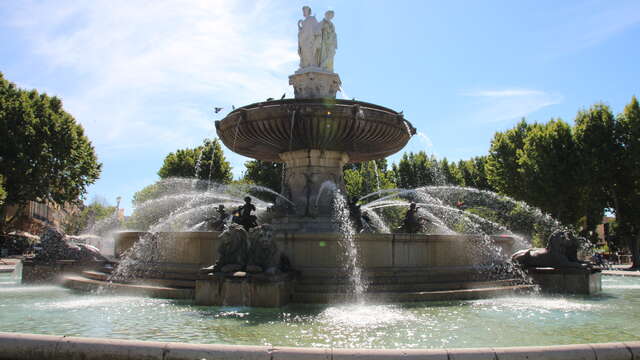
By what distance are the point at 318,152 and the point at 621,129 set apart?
71.0ft

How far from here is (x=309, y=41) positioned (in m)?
15.3

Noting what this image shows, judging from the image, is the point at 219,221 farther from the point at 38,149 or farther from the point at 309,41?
the point at 38,149

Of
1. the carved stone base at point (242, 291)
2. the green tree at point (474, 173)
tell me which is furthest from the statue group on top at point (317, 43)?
the green tree at point (474, 173)

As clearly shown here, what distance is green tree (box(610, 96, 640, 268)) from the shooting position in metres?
26.8

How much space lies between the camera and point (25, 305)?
827 centimetres

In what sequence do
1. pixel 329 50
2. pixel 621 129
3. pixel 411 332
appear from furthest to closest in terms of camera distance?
pixel 621 129 < pixel 329 50 < pixel 411 332

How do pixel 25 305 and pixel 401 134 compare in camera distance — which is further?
pixel 401 134

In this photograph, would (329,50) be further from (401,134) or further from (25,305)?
(25,305)

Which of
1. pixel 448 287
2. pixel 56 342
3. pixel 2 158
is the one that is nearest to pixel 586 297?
pixel 448 287

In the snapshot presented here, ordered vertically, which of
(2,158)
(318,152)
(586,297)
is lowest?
(586,297)

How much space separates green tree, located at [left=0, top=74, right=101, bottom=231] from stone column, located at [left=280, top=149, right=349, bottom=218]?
60.5ft

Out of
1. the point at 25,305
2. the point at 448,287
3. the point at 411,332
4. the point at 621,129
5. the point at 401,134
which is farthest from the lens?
the point at 621,129

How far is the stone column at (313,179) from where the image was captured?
1388 cm

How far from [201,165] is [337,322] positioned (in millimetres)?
33721
